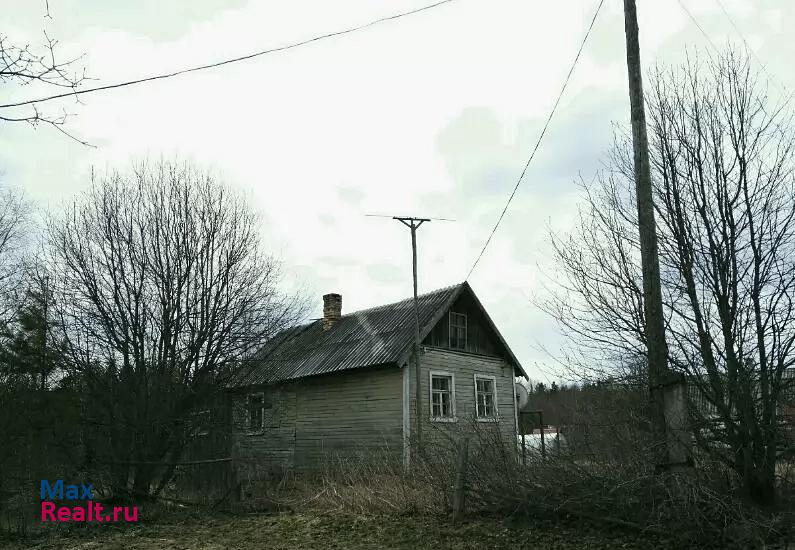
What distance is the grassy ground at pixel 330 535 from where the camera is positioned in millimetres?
7422

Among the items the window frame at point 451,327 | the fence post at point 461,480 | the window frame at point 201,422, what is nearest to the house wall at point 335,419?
the window frame at point 451,327

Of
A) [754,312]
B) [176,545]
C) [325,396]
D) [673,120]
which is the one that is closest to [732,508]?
[754,312]

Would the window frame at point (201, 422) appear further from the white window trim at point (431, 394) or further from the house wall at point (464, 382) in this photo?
the white window trim at point (431, 394)

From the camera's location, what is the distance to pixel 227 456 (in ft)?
39.7

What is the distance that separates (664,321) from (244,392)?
893 centimetres

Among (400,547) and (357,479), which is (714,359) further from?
(357,479)

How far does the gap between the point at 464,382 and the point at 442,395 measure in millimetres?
1090

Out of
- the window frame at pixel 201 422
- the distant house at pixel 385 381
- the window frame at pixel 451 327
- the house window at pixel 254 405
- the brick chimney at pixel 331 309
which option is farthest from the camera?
the brick chimney at pixel 331 309

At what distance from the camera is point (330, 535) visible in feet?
28.4

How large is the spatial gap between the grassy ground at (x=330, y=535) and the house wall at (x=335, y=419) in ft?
20.3

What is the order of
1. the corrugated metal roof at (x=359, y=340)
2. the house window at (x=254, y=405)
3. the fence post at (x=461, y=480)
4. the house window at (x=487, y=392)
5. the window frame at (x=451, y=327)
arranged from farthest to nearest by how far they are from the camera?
1. the house window at (x=487, y=392)
2. the window frame at (x=451, y=327)
3. the corrugated metal roof at (x=359, y=340)
4. the house window at (x=254, y=405)
5. the fence post at (x=461, y=480)

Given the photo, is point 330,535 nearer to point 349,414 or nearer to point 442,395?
point 349,414

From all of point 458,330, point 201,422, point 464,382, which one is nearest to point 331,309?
point 458,330

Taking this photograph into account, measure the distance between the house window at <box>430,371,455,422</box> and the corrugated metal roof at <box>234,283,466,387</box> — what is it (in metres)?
1.75
